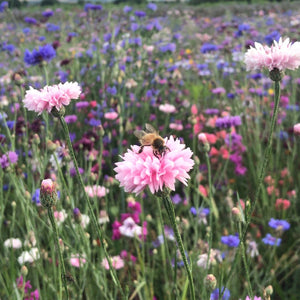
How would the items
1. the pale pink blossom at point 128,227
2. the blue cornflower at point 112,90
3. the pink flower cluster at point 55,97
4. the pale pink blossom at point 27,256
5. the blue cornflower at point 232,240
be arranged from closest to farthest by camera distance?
the pink flower cluster at point 55,97 → the pale pink blossom at point 27,256 → the blue cornflower at point 232,240 → the pale pink blossom at point 128,227 → the blue cornflower at point 112,90

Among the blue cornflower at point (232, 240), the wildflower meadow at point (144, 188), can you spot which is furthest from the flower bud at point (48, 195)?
the blue cornflower at point (232, 240)

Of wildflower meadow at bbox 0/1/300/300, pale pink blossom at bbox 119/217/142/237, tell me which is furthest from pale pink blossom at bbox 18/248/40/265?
pale pink blossom at bbox 119/217/142/237

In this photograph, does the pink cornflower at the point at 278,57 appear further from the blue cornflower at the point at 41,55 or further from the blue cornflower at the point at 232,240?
the blue cornflower at the point at 41,55

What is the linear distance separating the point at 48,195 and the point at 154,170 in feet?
0.70

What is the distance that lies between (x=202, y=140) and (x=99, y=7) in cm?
208

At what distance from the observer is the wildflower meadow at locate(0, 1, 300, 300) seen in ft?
2.57

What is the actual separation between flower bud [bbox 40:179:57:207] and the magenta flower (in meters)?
0.15

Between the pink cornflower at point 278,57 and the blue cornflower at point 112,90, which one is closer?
the pink cornflower at point 278,57

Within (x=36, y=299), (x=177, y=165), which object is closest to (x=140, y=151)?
(x=177, y=165)

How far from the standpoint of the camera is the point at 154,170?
0.62 meters

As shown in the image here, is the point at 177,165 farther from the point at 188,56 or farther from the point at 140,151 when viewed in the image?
the point at 188,56

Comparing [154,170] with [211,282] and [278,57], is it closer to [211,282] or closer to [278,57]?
[211,282]

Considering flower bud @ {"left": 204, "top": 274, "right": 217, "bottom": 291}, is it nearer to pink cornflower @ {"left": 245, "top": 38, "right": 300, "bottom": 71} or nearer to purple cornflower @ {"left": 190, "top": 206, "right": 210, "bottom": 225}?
pink cornflower @ {"left": 245, "top": 38, "right": 300, "bottom": 71}

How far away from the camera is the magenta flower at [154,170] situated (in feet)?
2.00
